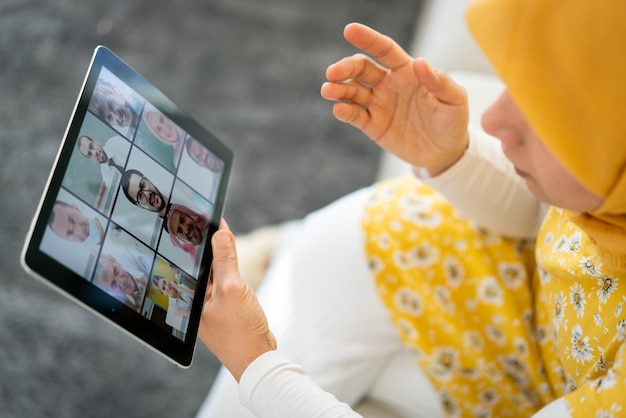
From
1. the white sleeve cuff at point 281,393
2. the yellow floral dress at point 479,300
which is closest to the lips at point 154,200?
the white sleeve cuff at point 281,393

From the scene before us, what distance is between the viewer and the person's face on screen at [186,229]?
2.15 feet

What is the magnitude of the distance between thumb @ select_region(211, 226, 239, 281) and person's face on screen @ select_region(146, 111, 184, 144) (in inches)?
4.8

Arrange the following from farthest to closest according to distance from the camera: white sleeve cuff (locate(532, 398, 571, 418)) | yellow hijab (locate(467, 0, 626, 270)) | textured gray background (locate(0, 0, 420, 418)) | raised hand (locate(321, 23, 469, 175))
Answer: textured gray background (locate(0, 0, 420, 418)), raised hand (locate(321, 23, 469, 175)), white sleeve cuff (locate(532, 398, 571, 418)), yellow hijab (locate(467, 0, 626, 270))

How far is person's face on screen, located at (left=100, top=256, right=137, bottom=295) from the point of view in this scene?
562 millimetres

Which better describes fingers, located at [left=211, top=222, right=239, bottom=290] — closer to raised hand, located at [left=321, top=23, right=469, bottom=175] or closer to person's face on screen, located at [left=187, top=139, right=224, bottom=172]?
person's face on screen, located at [left=187, top=139, right=224, bottom=172]

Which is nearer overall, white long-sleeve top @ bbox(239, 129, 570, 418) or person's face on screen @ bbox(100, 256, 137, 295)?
person's face on screen @ bbox(100, 256, 137, 295)

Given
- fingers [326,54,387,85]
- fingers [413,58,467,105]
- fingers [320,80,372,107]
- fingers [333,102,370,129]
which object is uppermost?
fingers [413,58,467,105]

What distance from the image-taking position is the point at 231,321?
0.66 m

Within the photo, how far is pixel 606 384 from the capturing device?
23.2 inches

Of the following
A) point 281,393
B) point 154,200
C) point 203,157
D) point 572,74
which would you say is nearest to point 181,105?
point 203,157

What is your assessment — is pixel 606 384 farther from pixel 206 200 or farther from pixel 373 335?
pixel 206 200

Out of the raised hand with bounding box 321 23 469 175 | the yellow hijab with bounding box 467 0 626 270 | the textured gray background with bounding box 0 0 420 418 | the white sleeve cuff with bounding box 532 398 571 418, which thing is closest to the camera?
the yellow hijab with bounding box 467 0 626 270

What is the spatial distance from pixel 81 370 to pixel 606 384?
2.80ft

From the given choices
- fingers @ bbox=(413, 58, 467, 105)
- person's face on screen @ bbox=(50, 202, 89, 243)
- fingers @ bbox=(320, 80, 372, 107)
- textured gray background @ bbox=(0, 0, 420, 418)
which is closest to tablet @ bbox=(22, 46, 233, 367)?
person's face on screen @ bbox=(50, 202, 89, 243)
